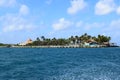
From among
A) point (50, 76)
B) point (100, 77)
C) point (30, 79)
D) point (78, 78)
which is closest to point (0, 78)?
point (30, 79)

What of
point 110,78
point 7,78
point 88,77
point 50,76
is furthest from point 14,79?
point 110,78

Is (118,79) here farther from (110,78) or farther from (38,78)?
(38,78)

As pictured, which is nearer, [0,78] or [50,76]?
[0,78]

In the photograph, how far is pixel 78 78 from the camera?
38.1 meters

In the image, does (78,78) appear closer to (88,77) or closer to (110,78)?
(88,77)

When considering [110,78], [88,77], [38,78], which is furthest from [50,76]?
[110,78]

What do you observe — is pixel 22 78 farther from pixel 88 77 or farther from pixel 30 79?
pixel 88 77

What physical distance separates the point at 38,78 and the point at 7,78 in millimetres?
3740

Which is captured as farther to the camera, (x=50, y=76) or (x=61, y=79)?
(x=50, y=76)

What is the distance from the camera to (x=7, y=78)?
125 feet

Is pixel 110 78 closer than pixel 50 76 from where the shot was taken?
Yes

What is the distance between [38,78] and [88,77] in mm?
6125

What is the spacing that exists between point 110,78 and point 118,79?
1396 millimetres

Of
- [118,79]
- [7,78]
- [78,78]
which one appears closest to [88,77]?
[78,78]
